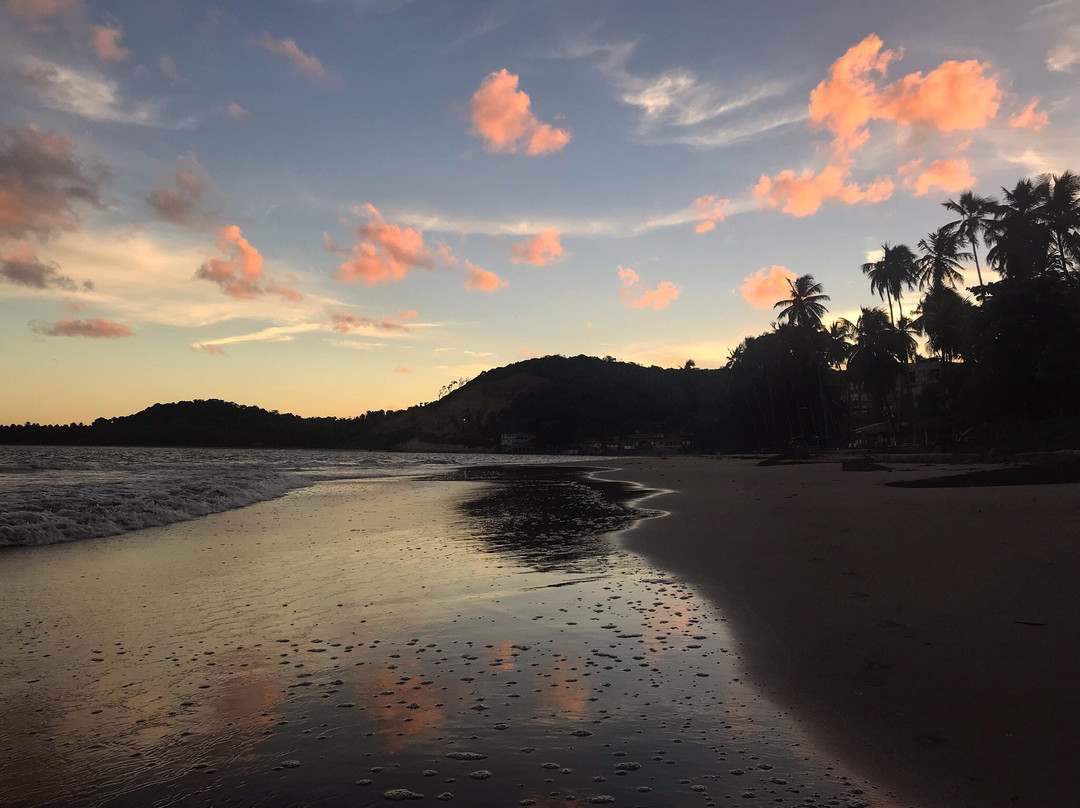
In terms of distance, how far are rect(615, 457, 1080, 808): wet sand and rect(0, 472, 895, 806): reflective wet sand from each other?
17.5 inches

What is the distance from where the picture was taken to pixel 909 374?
80.3 m

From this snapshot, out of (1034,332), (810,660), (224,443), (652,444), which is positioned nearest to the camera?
(810,660)

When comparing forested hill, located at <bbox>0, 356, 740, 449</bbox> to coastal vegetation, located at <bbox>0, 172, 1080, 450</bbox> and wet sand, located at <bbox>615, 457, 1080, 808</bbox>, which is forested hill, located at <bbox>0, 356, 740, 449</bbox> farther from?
wet sand, located at <bbox>615, 457, 1080, 808</bbox>

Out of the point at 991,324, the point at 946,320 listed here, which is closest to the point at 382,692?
the point at 991,324

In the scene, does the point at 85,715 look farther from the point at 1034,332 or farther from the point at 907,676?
the point at 1034,332

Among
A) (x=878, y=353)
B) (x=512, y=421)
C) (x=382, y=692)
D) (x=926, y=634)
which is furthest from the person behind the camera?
(x=512, y=421)

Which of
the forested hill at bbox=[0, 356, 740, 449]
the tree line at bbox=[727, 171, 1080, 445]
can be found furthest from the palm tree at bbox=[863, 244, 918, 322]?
the forested hill at bbox=[0, 356, 740, 449]

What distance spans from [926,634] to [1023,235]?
44.7 m

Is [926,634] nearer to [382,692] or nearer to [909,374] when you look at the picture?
[382,692]

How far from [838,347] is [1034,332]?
4460 cm

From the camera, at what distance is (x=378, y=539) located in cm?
1248

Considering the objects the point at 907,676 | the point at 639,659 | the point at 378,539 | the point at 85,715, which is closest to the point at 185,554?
the point at 378,539

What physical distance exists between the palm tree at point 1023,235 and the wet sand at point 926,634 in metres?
35.1

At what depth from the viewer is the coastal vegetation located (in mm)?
33250
